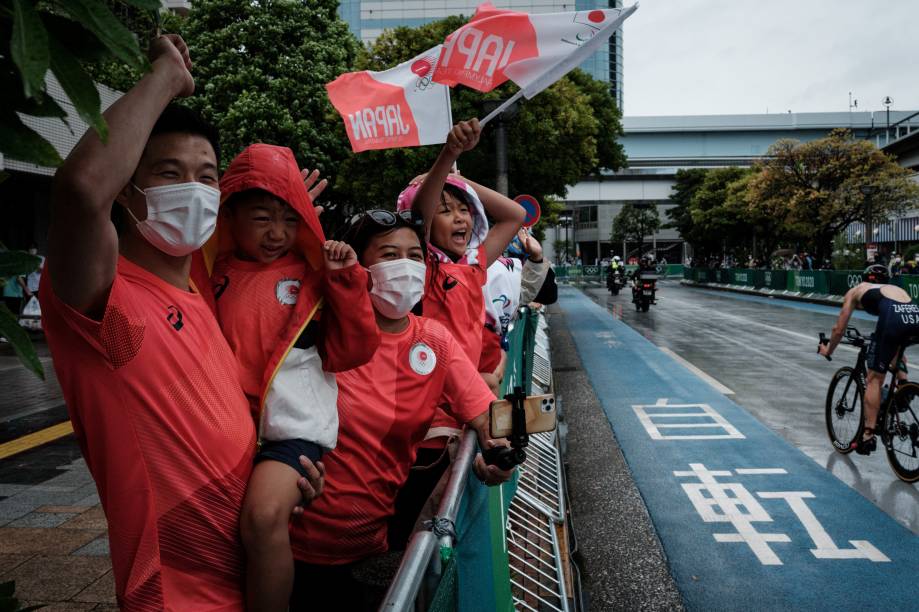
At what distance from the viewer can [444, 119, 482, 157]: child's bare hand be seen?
9.70 ft

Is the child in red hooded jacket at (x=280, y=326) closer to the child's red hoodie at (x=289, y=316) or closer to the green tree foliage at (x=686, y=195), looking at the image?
the child's red hoodie at (x=289, y=316)

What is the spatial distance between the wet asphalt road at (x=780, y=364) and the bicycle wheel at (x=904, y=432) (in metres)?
0.13

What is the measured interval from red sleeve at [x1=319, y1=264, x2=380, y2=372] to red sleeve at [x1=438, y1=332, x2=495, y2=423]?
551 mm

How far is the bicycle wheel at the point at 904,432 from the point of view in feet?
18.5

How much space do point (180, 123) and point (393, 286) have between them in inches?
35.1

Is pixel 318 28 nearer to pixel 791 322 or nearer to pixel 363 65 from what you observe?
pixel 363 65

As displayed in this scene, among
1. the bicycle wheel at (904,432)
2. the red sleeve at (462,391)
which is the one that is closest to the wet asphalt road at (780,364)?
the bicycle wheel at (904,432)

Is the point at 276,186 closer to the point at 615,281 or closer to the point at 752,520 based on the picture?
the point at 752,520

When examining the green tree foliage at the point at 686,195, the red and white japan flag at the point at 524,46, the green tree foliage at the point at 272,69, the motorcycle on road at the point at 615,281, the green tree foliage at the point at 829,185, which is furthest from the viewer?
the green tree foliage at the point at 686,195

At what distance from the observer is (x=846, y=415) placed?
6648 millimetres

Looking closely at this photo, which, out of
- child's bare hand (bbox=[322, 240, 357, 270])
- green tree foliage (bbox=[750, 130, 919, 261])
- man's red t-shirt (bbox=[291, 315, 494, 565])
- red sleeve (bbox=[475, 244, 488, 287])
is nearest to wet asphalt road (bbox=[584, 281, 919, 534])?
red sleeve (bbox=[475, 244, 488, 287])

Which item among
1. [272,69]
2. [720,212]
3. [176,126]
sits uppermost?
[272,69]

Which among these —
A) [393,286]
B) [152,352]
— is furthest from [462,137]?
[152,352]

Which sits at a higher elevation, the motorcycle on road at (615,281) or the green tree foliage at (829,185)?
the green tree foliage at (829,185)
